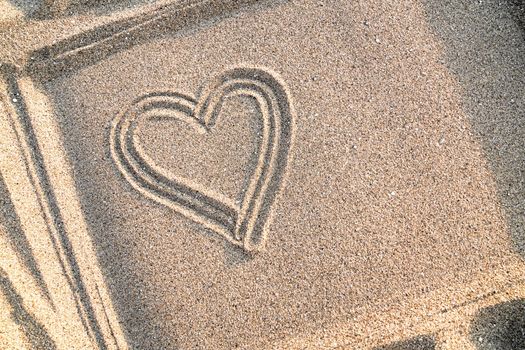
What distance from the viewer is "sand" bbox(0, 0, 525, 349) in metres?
1.82

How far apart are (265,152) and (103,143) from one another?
69 cm

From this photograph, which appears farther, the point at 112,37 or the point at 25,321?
the point at 112,37

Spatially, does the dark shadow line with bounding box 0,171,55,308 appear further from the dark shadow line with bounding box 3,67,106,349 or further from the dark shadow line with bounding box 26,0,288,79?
the dark shadow line with bounding box 26,0,288,79

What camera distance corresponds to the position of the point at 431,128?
74.1 inches

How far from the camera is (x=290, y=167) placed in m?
1.89

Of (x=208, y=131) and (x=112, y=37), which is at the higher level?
(x=112, y=37)

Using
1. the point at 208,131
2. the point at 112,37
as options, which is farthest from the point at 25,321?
the point at 112,37

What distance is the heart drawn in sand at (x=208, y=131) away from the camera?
1.89m

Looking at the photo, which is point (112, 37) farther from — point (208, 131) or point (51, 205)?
point (51, 205)

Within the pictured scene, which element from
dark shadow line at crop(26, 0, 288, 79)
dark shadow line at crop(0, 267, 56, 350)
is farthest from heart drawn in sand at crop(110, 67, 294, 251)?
dark shadow line at crop(0, 267, 56, 350)

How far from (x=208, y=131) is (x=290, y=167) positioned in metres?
0.38

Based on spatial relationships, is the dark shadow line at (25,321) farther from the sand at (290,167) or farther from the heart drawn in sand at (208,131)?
the heart drawn in sand at (208,131)

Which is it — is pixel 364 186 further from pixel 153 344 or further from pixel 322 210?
pixel 153 344

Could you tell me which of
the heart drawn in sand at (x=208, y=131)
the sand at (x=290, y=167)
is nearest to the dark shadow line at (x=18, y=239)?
the sand at (x=290, y=167)
